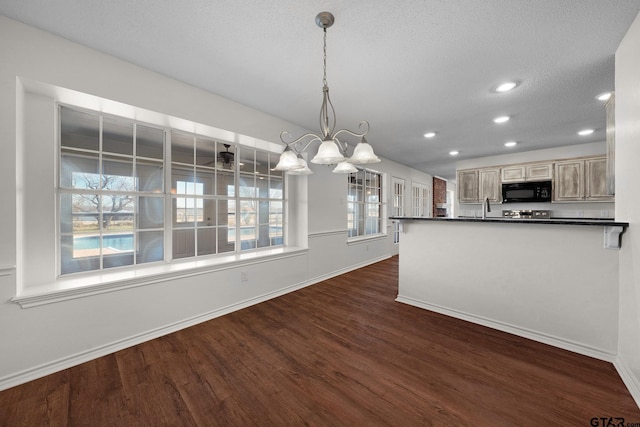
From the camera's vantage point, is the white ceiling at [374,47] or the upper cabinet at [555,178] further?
the upper cabinet at [555,178]

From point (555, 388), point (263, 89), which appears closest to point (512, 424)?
point (555, 388)

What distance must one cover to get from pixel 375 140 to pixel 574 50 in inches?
110

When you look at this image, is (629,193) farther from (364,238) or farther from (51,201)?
(51,201)

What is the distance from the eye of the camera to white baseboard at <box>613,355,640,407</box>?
5.11ft

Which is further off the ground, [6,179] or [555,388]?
[6,179]

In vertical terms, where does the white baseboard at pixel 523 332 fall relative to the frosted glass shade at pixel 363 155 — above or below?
below

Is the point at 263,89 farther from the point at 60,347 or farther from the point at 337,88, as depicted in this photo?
the point at 60,347

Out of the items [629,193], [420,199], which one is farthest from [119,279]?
[420,199]

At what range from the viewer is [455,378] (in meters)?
1.76

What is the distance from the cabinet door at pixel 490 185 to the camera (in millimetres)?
5621

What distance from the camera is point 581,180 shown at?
4.64m

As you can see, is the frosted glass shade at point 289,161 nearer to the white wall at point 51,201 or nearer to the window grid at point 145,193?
the white wall at point 51,201

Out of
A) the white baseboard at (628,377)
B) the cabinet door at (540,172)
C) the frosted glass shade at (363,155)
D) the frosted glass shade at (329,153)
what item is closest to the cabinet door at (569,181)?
the cabinet door at (540,172)

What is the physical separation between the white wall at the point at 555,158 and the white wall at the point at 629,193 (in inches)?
152
